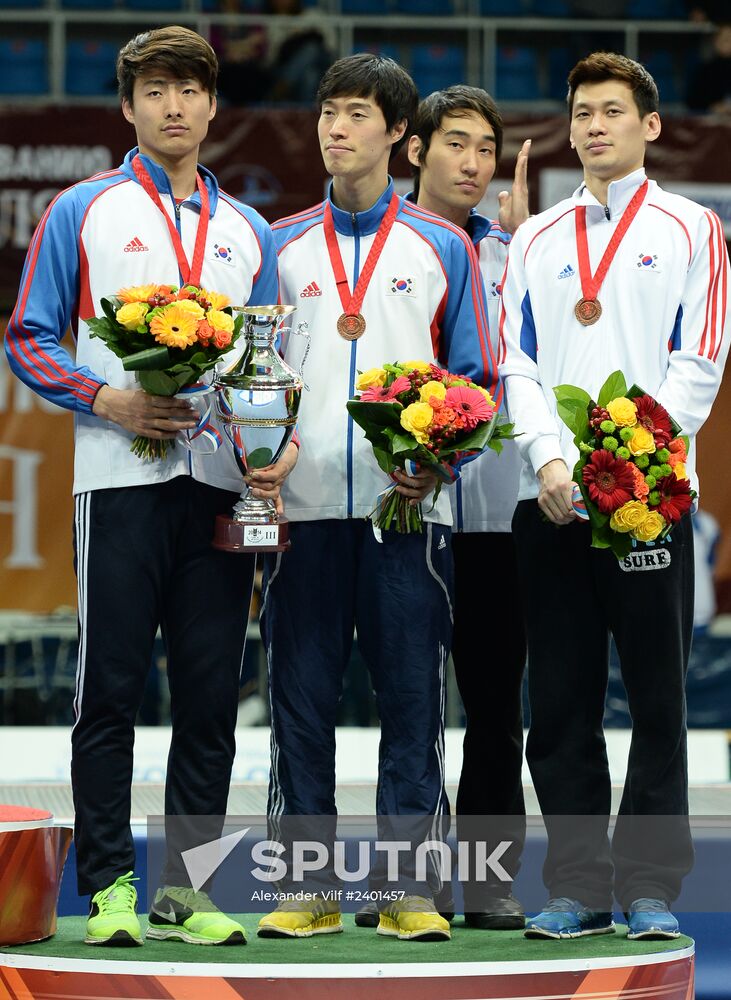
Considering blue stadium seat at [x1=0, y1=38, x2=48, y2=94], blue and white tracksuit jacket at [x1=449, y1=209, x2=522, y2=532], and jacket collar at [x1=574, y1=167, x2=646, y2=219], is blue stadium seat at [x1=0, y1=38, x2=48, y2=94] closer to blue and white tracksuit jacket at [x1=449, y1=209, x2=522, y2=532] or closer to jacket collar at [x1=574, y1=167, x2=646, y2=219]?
blue and white tracksuit jacket at [x1=449, y1=209, x2=522, y2=532]

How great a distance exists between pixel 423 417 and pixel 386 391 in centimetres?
12

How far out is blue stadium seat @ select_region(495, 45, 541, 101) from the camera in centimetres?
840

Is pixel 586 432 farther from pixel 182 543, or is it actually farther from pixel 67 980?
pixel 67 980

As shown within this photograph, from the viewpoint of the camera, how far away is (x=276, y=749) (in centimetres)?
324

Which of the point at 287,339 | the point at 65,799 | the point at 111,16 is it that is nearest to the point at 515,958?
the point at 287,339

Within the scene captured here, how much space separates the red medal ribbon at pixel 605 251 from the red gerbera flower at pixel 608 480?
410mm

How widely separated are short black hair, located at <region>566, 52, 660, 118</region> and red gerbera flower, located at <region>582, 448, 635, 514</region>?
82cm

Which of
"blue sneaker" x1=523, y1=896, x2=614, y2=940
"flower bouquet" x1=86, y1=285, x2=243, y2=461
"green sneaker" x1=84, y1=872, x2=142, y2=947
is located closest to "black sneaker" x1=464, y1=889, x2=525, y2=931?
"blue sneaker" x1=523, y1=896, x2=614, y2=940

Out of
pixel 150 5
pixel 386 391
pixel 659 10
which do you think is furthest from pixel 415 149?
pixel 659 10

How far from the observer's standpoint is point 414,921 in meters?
3.07

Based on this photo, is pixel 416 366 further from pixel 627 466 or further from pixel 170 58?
pixel 170 58

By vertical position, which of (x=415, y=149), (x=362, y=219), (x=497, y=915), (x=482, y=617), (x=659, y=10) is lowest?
(x=497, y=915)

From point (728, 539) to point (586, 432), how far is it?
4.91 metres

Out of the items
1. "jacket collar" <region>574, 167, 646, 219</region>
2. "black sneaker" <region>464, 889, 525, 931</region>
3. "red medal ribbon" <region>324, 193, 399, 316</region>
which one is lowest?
"black sneaker" <region>464, 889, 525, 931</region>
